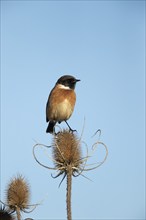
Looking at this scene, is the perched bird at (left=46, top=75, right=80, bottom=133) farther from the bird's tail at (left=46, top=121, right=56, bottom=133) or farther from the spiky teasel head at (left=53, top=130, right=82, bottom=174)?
the spiky teasel head at (left=53, top=130, right=82, bottom=174)

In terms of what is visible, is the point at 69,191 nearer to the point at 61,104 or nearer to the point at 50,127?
the point at 61,104

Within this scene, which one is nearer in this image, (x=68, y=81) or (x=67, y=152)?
(x=67, y=152)

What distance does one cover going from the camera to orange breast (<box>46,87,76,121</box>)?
36.4 ft

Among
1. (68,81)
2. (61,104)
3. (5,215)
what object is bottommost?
(5,215)

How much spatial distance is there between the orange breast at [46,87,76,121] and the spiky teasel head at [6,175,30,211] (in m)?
2.67

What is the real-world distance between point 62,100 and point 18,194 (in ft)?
11.5

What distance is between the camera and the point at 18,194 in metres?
8.46

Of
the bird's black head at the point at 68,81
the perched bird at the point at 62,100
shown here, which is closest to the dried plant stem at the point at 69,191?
the perched bird at the point at 62,100

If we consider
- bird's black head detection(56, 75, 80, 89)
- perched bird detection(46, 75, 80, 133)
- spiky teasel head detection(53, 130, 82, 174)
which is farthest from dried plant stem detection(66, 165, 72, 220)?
bird's black head detection(56, 75, 80, 89)

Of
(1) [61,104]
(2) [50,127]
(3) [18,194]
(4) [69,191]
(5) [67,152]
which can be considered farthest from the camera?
(2) [50,127]

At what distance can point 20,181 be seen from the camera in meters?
8.89

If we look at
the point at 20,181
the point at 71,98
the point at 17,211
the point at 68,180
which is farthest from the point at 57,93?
the point at 68,180

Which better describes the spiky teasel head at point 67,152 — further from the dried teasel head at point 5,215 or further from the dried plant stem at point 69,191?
the dried teasel head at point 5,215

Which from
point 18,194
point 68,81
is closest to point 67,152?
point 18,194
